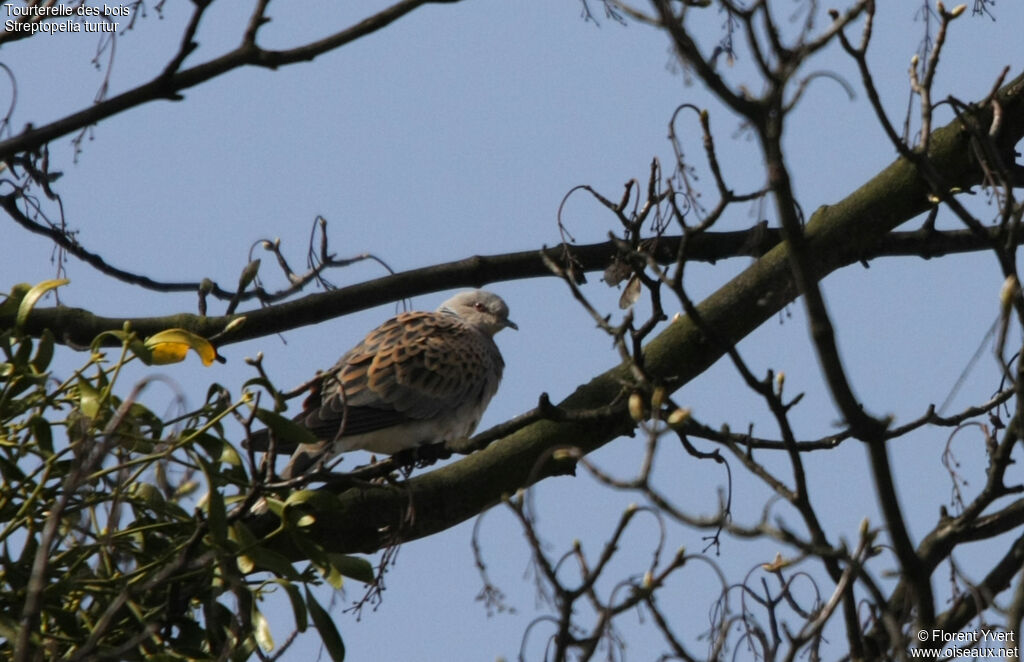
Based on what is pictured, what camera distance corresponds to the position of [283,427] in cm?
285

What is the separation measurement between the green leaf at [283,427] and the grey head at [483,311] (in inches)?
119

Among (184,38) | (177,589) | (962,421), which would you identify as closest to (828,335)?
(962,421)

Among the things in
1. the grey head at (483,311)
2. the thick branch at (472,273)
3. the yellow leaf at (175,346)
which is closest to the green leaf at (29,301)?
the yellow leaf at (175,346)

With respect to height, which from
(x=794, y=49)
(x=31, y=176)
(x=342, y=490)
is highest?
(x=31, y=176)

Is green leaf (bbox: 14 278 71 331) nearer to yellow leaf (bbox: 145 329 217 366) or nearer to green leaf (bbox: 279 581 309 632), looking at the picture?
yellow leaf (bbox: 145 329 217 366)

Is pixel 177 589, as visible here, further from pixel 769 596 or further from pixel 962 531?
pixel 962 531

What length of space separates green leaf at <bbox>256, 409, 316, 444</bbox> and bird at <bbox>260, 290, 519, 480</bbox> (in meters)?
1.47

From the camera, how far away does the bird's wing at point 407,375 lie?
4730 mm

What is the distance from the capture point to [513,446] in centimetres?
348

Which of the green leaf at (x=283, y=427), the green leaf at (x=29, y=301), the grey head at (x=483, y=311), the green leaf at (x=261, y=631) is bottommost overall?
the green leaf at (x=261, y=631)

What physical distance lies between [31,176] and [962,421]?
7.69 feet

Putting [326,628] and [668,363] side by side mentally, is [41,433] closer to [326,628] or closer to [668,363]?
[326,628]

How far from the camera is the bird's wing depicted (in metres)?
4.73

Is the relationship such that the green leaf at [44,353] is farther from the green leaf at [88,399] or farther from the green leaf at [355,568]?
the green leaf at [355,568]
